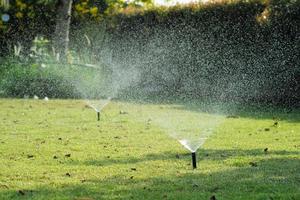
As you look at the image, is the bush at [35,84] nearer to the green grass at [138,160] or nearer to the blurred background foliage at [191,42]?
the blurred background foliage at [191,42]

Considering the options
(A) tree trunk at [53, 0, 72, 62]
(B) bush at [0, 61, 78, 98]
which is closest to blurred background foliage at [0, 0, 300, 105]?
(B) bush at [0, 61, 78, 98]

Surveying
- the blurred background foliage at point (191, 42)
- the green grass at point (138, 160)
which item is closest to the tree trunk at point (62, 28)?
the blurred background foliage at point (191, 42)

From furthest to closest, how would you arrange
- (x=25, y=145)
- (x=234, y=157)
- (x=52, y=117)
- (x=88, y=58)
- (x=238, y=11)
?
1. (x=88, y=58)
2. (x=238, y=11)
3. (x=52, y=117)
4. (x=25, y=145)
5. (x=234, y=157)

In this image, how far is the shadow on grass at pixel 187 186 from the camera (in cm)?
516

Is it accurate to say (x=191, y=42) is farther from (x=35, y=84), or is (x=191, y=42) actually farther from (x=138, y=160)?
(x=138, y=160)

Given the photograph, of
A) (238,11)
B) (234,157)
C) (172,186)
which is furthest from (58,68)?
(172,186)

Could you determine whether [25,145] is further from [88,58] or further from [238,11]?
[88,58]

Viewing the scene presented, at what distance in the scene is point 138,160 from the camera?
6801 mm

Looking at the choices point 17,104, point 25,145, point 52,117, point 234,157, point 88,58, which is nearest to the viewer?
point 234,157

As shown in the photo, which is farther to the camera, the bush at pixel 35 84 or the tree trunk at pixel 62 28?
the tree trunk at pixel 62 28

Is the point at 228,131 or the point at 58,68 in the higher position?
the point at 58,68

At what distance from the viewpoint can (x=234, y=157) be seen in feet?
22.8

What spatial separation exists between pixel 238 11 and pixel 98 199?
1105 cm

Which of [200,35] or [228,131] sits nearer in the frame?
[228,131]
